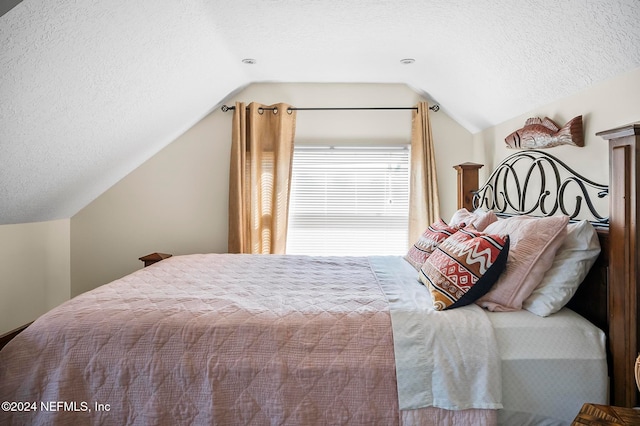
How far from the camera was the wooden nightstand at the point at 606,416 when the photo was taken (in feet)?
3.51

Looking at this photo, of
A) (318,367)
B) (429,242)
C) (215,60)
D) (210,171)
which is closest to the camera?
(318,367)

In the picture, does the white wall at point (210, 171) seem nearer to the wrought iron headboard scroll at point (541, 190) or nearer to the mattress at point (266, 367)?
the wrought iron headboard scroll at point (541, 190)

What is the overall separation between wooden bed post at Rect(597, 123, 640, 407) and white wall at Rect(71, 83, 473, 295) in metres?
2.37

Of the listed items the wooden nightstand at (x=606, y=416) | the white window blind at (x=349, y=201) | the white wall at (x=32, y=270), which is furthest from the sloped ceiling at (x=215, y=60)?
the wooden nightstand at (x=606, y=416)

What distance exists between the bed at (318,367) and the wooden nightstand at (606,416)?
0.78 ft

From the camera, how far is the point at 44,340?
1.42 meters

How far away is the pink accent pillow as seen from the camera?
1588mm

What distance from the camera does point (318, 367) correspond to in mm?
1363

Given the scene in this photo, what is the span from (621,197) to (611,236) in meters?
0.15

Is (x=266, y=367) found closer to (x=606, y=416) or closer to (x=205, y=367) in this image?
(x=205, y=367)

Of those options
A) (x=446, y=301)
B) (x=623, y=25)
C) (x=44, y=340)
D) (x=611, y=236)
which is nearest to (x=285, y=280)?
(x=446, y=301)

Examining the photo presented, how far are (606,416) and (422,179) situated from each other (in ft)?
8.83

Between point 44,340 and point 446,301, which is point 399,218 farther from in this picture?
point 44,340

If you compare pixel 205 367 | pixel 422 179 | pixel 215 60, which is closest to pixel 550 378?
pixel 205 367
